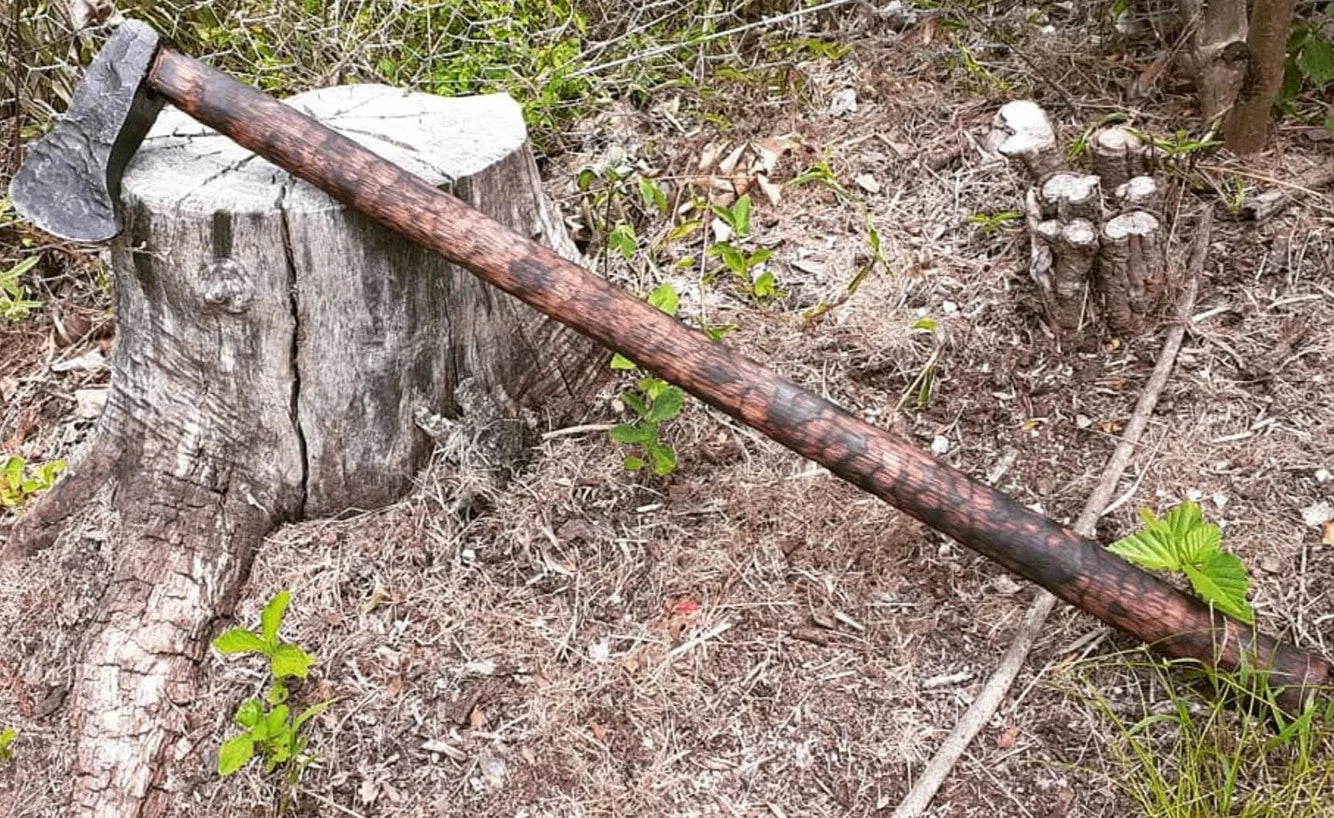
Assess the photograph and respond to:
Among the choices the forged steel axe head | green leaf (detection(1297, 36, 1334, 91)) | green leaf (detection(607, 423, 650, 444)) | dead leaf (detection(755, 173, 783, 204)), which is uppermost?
the forged steel axe head

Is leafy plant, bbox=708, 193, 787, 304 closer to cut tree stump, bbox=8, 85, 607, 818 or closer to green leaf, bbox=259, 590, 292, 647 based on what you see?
cut tree stump, bbox=8, 85, 607, 818

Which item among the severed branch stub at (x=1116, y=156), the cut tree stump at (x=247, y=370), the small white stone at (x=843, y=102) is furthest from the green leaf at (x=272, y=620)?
the small white stone at (x=843, y=102)

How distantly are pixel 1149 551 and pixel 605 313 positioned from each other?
1.21 m

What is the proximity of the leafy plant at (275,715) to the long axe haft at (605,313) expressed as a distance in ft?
2.89

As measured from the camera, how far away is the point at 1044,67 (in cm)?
367

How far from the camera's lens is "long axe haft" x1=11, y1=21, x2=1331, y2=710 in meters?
2.21

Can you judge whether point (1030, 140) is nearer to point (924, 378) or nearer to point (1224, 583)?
point (924, 378)

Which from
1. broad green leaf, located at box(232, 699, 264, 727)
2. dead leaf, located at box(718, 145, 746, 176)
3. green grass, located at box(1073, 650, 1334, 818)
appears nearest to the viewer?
green grass, located at box(1073, 650, 1334, 818)

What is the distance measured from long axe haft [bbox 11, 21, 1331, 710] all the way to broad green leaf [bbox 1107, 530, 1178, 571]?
Result: 0.03m

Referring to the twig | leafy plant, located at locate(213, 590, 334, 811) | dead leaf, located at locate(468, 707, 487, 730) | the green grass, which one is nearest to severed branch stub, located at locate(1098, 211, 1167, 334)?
the green grass

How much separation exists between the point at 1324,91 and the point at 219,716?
3611 millimetres

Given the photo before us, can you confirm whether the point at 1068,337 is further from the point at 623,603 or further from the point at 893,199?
the point at 623,603

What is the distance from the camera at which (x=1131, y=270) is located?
2857 mm

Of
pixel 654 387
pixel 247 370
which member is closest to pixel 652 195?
pixel 654 387
